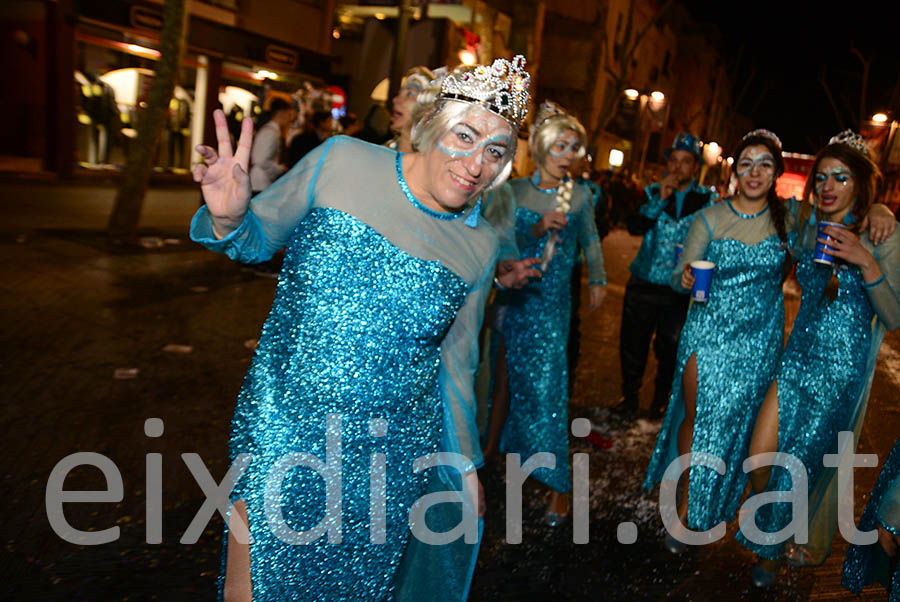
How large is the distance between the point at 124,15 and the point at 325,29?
7079mm

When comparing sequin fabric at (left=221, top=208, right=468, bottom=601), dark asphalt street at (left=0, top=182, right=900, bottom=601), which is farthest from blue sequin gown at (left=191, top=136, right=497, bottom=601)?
dark asphalt street at (left=0, top=182, right=900, bottom=601)

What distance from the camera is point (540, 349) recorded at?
157 inches

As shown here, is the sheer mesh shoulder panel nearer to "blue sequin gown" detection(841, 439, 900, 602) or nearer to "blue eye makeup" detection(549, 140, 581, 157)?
"blue eye makeup" detection(549, 140, 581, 157)

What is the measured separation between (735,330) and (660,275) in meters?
1.77

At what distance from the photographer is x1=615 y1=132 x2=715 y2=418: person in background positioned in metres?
5.40

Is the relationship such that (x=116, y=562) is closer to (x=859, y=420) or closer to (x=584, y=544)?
(x=584, y=544)

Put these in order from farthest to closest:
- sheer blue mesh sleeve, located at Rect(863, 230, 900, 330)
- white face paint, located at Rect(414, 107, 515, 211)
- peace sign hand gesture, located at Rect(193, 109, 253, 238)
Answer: sheer blue mesh sleeve, located at Rect(863, 230, 900, 330) < white face paint, located at Rect(414, 107, 515, 211) < peace sign hand gesture, located at Rect(193, 109, 253, 238)

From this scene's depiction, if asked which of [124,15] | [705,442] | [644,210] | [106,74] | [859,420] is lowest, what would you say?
[705,442]

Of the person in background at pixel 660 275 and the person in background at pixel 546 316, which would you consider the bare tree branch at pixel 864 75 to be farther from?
the person in background at pixel 546 316

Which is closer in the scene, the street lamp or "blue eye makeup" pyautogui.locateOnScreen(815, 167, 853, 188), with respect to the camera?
"blue eye makeup" pyautogui.locateOnScreen(815, 167, 853, 188)

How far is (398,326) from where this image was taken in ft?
6.44

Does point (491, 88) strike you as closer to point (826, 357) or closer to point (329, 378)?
point (329, 378)

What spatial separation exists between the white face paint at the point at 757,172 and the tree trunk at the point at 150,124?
7.89 metres

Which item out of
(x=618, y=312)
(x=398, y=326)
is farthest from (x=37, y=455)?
(x=618, y=312)
